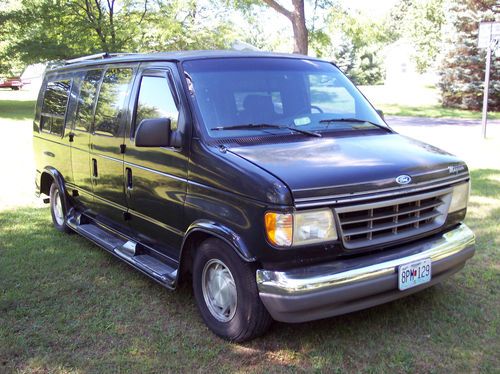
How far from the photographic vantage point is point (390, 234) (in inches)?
137

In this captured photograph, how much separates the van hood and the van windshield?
11.6 inches

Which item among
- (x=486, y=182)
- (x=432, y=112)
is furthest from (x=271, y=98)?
(x=432, y=112)

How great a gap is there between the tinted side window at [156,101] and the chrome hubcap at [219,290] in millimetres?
1136

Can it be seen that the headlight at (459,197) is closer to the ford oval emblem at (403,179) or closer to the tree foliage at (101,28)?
the ford oval emblem at (403,179)

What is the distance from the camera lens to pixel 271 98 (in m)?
4.23

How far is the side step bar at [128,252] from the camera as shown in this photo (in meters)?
4.05

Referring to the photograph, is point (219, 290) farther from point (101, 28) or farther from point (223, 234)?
point (101, 28)

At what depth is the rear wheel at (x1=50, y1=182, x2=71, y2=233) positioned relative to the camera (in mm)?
6109

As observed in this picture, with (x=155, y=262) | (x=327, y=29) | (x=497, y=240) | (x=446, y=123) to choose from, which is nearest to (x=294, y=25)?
(x=327, y=29)

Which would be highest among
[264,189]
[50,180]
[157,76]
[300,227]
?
[157,76]

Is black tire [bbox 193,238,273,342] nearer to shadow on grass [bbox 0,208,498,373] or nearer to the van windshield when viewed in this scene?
shadow on grass [bbox 0,208,498,373]

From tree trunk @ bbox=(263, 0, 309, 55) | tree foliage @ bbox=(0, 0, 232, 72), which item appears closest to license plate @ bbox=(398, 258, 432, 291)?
tree trunk @ bbox=(263, 0, 309, 55)

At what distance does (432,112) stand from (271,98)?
2183 centimetres

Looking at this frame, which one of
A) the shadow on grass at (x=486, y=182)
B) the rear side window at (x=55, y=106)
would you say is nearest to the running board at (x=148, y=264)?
the rear side window at (x=55, y=106)
